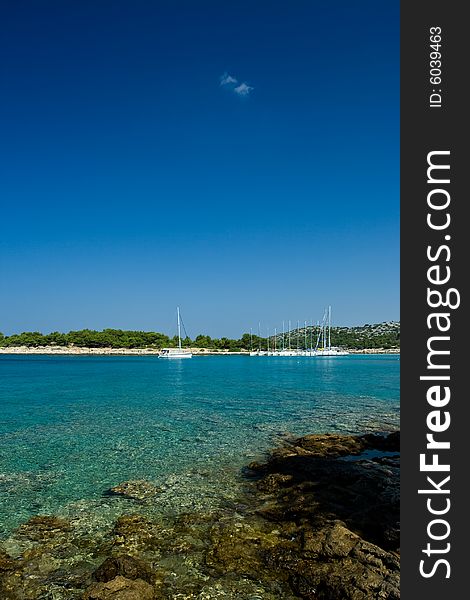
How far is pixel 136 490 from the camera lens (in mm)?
14695

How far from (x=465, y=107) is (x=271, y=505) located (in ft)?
39.4

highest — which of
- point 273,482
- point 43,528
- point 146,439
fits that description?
point 273,482

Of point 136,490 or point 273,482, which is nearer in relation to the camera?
point 273,482

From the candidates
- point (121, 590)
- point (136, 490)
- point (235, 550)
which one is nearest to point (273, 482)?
point (136, 490)

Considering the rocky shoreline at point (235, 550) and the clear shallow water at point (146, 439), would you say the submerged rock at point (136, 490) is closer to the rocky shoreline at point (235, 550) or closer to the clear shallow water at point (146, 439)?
the rocky shoreline at point (235, 550)

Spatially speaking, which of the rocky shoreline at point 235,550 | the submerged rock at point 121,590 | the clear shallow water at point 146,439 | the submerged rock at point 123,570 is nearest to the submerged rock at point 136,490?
the rocky shoreline at point 235,550

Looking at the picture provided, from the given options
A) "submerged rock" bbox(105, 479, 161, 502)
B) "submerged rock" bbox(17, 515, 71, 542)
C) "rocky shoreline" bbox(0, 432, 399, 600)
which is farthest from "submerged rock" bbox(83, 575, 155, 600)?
"submerged rock" bbox(105, 479, 161, 502)

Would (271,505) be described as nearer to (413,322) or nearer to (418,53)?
(413,322)

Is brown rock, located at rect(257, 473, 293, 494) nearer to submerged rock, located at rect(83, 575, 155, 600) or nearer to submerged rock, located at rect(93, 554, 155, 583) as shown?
submerged rock, located at rect(93, 554, 155, 583)

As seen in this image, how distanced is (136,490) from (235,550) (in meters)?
6.05

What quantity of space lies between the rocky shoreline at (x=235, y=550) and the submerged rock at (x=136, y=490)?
3.4 inches

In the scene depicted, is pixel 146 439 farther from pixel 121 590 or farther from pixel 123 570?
pixel 121 590

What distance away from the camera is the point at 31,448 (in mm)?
22438

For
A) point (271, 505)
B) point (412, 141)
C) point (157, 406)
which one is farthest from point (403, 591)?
point (157, 406)
